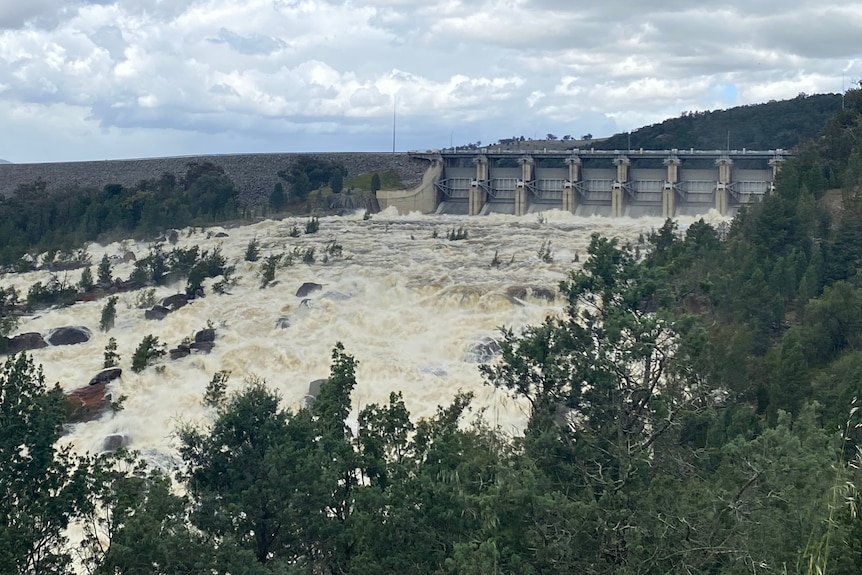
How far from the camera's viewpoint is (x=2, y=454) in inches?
519

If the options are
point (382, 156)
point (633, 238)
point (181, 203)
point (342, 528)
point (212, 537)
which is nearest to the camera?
point (212, 537)

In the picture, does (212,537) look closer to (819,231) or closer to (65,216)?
(819,231)

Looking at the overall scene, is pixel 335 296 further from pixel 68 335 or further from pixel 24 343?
pixel 24 343

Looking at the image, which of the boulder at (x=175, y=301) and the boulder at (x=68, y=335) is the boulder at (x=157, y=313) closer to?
the boulder at (x=175, y=301)

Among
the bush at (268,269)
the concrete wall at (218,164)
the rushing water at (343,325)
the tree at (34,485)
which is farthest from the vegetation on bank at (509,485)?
the concrete wall at (218,164)

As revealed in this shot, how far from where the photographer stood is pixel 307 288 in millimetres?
35250

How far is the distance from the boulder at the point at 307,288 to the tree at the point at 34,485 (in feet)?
68.5

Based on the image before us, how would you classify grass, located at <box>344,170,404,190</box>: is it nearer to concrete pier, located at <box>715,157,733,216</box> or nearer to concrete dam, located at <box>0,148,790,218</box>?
concrete dam, located at <box>0,148,790,218</box>

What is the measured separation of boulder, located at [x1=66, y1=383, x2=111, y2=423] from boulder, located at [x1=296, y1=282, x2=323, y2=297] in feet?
30.8

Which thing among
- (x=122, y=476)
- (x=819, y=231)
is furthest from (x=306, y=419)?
(x=819, y=231)

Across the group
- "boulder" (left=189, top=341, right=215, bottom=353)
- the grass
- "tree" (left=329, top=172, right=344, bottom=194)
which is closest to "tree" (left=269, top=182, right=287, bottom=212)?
"tree" (left=329, top=172, right=344, bottom=194)

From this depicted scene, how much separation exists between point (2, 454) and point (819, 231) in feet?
87.5

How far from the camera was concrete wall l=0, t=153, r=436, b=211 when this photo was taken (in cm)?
6581

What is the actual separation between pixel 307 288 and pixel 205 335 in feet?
19.0
